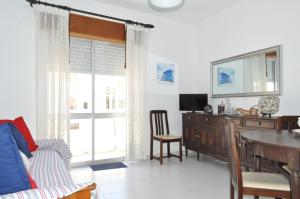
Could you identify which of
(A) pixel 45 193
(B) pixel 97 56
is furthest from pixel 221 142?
(A) pixel 45 193

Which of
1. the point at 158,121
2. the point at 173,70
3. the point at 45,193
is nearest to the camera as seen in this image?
the point at 45,193

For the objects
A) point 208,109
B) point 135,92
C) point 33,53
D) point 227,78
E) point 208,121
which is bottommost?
point 208,121

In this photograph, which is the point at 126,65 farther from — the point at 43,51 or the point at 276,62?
the point at 276,62

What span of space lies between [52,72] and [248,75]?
3228 millimetres

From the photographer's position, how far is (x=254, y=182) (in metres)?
1.73

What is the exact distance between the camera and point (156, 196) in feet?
8.64

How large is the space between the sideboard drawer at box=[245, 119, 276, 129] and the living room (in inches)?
15.2

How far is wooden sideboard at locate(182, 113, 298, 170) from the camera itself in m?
2.85

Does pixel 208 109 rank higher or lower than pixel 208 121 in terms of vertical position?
higher

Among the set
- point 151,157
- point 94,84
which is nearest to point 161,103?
point 151,157

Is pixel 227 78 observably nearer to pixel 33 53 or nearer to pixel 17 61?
pixel 33 53

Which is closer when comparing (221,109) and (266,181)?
(266,181)

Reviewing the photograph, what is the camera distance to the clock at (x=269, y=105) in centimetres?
299

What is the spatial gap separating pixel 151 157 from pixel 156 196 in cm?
171
